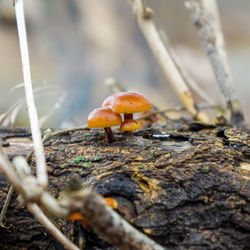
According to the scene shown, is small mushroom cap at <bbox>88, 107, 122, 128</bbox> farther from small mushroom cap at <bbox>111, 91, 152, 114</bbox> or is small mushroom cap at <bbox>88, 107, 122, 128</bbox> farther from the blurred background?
the blurred background

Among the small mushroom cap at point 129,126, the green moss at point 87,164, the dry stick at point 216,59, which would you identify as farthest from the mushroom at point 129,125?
the dry stick at point 216,59

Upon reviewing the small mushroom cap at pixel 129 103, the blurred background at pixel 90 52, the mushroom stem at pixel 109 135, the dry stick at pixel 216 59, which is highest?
the blurred background at pixel 90 52

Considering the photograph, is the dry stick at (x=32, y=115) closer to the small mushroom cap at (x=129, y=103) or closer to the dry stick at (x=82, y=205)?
the dry stick at (x=82, y=205)

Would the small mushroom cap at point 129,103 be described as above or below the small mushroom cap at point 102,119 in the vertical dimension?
above

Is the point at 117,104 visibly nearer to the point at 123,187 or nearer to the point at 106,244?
the point at 123,187

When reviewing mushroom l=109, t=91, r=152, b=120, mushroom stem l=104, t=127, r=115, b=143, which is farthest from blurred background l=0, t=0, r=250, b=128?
mushroom l=109, t=91, r=152, b=120

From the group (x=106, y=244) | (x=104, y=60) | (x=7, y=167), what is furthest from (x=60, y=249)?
(x=104, y=60)

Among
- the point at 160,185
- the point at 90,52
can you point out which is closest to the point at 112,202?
the point at 160,185

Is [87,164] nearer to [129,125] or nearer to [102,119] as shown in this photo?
[102,119]
